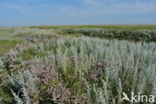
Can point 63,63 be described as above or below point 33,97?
above

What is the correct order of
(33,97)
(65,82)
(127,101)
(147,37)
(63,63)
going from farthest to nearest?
(147,37), (63,63), (65,82), (33,97), (127,101)

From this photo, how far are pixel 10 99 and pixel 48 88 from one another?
80cm

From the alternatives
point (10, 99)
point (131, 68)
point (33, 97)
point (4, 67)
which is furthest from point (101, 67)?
point (4, 67)

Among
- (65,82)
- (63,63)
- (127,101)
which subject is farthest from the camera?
(63,63)

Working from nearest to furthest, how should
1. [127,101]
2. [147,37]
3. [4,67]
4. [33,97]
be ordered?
[127,101] < [33,97] < [4,67] < [147,37]

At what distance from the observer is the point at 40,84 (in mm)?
3506

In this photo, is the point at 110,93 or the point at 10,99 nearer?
the point at 110,93

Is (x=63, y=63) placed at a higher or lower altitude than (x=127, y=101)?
higher

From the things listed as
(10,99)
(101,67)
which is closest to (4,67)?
(10,99)

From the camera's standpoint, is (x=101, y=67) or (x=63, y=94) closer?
(x=63, y=94)

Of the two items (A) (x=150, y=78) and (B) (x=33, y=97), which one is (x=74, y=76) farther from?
(A) (x=150, y=78)

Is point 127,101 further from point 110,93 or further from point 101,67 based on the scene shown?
point 101,67

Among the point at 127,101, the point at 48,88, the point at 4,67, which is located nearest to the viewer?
the point at 127,101

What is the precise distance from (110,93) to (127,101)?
0.99ft
